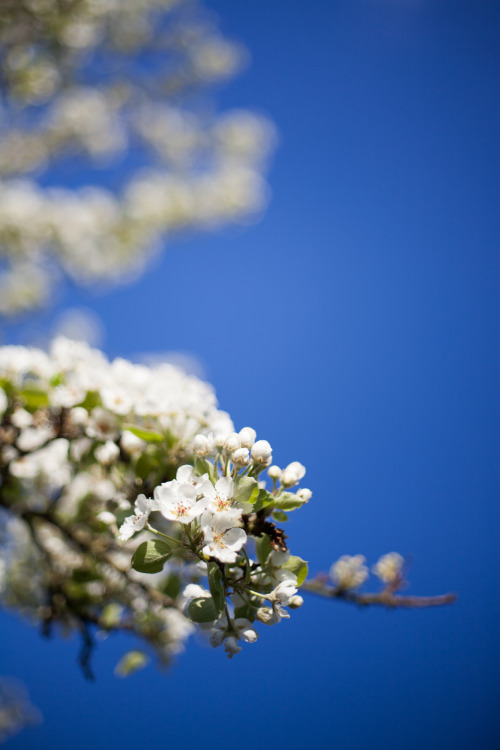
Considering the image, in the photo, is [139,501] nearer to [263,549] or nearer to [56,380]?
[263,549]

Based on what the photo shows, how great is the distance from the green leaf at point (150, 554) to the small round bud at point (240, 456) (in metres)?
0.19

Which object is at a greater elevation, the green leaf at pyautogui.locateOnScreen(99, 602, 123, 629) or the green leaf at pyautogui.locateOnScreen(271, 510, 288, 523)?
the green leaf at pyautogui.locateOnScreen(271, 510, 288, 523)

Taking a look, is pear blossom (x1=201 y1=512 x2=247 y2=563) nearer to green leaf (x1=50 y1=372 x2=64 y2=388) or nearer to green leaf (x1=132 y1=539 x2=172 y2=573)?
green leaf (x1=132 y1=539 x2=172 y2=573)

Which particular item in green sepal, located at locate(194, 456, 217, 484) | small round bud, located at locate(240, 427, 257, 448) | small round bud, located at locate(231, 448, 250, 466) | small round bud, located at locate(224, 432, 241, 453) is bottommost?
green sepal, located at locate(194, 456, 217, 484)

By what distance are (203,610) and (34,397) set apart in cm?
76

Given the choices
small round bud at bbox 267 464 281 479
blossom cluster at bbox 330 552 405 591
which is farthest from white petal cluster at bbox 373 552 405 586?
small round bud at bbox 267 464 281 479

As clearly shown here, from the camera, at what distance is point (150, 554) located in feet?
2.48

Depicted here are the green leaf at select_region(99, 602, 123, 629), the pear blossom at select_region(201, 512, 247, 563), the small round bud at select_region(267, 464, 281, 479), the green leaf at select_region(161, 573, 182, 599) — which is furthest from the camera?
the green leaf at select_region(99, 602, 123, 629)

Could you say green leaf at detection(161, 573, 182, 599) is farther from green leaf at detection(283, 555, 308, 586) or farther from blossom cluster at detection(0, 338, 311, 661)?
green leaf at detection(283, 555, 308, 586)

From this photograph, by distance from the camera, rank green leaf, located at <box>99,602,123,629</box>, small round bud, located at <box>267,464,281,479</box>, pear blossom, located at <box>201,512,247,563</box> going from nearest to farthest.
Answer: pear blossom, located at <box>201,512,247,563</box>, small round bud, located at <box>267,464,281,479</box>, green leaf, located at <box>99,602,123,629</box>

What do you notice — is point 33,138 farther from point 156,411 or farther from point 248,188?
point 156,411

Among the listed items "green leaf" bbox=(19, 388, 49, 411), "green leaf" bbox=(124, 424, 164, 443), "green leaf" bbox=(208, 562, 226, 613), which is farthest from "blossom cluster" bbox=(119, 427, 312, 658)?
"green leaf" bbox=(19, 388, 49, 411)

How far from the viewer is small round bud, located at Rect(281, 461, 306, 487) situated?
2.57 ft

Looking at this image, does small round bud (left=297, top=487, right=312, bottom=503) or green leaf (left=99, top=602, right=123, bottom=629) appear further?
green leaf (left=99, top=602, right=123, bottom=629)
